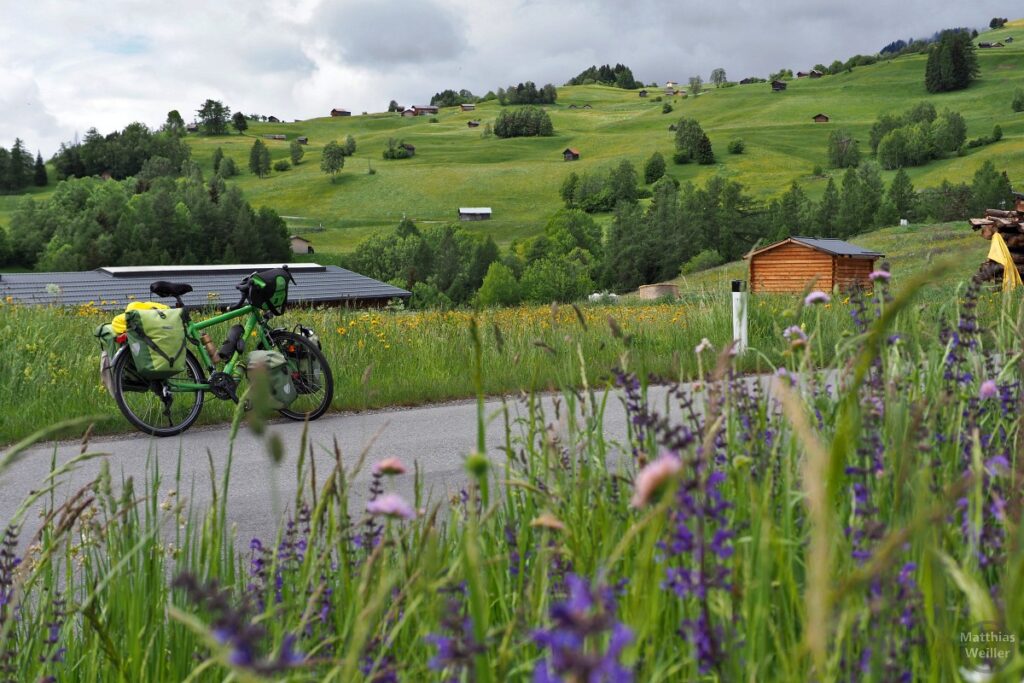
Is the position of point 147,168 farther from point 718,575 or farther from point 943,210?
point 718,575

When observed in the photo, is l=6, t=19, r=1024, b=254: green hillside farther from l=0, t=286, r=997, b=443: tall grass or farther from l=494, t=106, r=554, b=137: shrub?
l=0, t=286, r=997, b=443: tall grass

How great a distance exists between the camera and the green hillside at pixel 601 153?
12088 cm

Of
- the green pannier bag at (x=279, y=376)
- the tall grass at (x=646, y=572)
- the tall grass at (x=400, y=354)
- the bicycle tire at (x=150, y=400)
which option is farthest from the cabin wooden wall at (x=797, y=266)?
the tall grass at (x=646, y=572)

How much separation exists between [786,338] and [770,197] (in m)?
111

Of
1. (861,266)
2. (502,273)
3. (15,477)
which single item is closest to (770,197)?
(502,273)

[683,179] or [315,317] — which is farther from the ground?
[683,179]

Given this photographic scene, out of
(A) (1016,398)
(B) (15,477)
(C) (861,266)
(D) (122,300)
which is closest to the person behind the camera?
(A) (1016,398)

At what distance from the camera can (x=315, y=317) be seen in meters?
12.4

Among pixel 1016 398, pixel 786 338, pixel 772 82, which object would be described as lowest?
pixel 1016 398

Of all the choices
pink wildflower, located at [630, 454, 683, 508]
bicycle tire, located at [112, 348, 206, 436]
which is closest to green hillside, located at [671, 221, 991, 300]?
bicycle tire, located at [112, 348, 206, 436]

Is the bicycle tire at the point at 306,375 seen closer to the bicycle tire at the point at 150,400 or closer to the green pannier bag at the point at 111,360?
the bicycle tire at the point at 150,400

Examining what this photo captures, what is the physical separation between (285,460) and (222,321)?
192 cm

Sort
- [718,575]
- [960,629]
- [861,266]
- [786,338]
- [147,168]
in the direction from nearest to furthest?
1. [718,575]
2. [960,629]
3. [786,338]
4. [861,266]
5. [147,168]

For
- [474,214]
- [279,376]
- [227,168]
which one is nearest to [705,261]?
[474,214]
